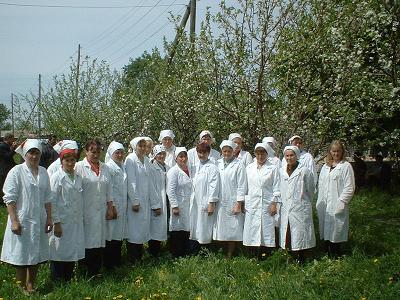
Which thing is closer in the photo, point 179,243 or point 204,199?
point 204,199

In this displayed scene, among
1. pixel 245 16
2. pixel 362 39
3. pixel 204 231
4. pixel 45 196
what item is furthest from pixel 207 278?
pixel 362 39

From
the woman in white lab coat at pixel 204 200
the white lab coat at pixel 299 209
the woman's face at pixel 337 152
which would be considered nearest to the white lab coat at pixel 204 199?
the woman in white lab coat at pixel 204 200

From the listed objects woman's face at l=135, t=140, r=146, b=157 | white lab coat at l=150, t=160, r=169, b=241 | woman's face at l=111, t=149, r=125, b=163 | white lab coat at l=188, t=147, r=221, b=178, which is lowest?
white lab coat at l=150, t=160, r=169, b=241

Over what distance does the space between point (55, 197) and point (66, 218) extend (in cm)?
29

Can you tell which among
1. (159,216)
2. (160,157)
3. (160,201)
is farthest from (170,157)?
(159,216)

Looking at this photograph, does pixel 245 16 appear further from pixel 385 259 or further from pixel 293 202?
pixel 385 259

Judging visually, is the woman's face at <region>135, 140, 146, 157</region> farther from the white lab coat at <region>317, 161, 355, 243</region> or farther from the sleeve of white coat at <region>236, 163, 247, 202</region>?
the white lab coat at <region>317, 161, 355, 243</region>

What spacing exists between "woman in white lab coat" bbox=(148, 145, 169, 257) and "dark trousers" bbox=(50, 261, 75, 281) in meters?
1.46

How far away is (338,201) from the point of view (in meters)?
7.12

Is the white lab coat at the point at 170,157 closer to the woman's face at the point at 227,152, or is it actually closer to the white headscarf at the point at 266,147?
the woman's face at the point at 227,152

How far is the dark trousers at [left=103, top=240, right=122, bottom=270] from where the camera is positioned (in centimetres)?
691

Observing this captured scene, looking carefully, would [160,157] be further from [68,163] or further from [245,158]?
[68,163]

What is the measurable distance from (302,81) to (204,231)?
3.52 metres

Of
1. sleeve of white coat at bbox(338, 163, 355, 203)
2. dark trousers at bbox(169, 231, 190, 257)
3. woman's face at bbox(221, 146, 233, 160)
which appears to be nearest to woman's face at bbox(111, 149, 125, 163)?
dark trousers at bbox(169, 231, 190, 257)
